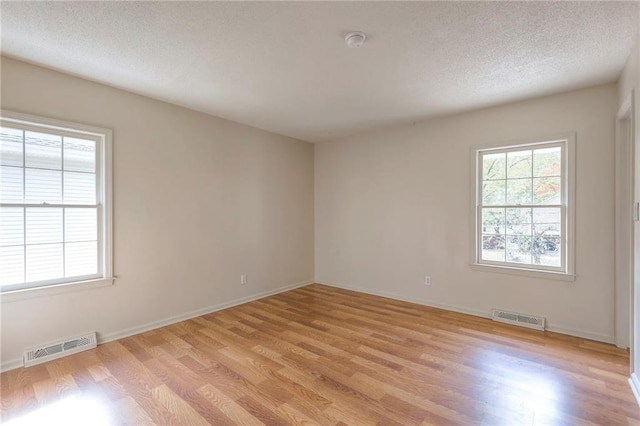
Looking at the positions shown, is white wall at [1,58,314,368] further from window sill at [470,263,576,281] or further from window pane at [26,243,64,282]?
window sill at [470,263,576,281]

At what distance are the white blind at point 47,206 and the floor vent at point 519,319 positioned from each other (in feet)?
14.9

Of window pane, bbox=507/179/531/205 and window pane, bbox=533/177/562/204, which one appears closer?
window pane, bbox=533/177/562/204

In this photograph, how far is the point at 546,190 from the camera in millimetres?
3430

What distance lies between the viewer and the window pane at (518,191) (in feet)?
11.7

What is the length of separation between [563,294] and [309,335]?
111 inches

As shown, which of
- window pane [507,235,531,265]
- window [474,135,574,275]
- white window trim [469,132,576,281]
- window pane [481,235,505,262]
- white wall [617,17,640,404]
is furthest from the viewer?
window pane [481,235,505,262]

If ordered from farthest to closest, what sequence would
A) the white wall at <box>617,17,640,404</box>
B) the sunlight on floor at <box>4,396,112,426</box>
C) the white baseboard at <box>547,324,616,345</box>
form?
the white baseboard at <box>547,324,616,345</box>
the white wall at <box>617,17,640,404</box>
the sunlight on floor at <box>4,396,112,426</box>

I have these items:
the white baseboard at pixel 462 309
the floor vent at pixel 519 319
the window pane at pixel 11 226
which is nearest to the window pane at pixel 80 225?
the window pane at pixel 11 226

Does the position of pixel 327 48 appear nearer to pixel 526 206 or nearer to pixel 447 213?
pixel 447 213

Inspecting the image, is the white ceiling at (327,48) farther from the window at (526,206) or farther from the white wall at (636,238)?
the window at (526,206)

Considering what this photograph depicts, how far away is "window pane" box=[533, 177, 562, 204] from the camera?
3371 millimetres

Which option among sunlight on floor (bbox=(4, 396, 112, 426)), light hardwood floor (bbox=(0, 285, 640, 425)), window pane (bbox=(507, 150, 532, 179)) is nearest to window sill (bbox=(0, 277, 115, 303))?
light hardwood floor (bbox=(0, 285, 640, 425))

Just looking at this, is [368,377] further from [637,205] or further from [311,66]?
[311,66]

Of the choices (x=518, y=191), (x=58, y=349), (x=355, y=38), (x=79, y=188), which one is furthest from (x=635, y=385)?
(x=79, y=188)
